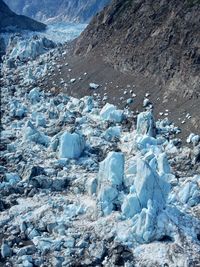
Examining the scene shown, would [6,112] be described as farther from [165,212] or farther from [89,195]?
[165,212]

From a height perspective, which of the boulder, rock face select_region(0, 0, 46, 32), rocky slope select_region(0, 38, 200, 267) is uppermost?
rock face select_region(0, 0, 46, 32)

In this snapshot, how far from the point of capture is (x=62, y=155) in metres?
32.8

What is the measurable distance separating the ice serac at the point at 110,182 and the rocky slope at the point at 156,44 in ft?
33.3

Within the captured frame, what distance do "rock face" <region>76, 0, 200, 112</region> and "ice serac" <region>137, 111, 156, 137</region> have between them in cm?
480

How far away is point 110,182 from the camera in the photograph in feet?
85.7

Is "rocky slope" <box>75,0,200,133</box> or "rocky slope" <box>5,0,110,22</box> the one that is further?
"rocky slope" <box>5,0,110,22</box>

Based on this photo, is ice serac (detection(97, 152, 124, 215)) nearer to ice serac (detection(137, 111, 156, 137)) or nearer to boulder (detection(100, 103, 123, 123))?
ice serac (detection(137, 111, 156, 137))

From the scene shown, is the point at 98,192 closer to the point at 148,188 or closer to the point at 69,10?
the point at 148,188

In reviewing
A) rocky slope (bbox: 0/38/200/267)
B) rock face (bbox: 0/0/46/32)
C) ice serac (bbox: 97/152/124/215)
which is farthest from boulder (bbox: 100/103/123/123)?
rock face (bbox: 0/0/46/32)

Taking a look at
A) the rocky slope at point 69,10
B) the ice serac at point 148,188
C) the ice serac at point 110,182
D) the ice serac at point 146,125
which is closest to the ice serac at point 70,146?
the ice serac at point 146,125

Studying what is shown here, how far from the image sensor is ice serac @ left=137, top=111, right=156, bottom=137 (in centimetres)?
3475

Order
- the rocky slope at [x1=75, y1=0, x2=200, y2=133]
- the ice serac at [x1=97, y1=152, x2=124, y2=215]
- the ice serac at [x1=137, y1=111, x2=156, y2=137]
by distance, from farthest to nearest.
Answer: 1. the rocky slope at [x1=75, y1=0, x2=200, y2=133]
2. the ice serac at [x1=137, y1=111, x2=156, y2=137]
3. the ice serac at [x1=97, y1=152, x2=124, y2=215]

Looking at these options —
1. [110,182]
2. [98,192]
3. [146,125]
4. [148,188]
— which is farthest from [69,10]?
[148,188]

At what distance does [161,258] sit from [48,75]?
113 feet
